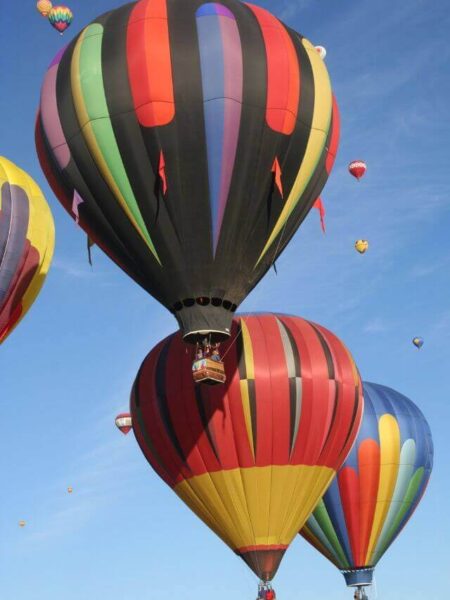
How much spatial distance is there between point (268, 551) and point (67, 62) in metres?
10.1

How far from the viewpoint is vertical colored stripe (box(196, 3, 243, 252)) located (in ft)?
63.5

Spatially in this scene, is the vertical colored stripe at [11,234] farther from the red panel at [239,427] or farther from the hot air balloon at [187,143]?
the red panel at [239,427]

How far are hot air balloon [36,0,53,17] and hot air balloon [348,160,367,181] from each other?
852 cm

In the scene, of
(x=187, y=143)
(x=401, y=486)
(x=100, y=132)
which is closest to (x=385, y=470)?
(x=401, y=486)

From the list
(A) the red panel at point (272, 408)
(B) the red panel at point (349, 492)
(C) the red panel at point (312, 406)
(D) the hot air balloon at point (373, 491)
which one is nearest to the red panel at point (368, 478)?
(D) the hot air balloon at point (373, 491)

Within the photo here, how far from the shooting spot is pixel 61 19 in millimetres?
28094

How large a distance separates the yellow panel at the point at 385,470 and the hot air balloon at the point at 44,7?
12.9 meters

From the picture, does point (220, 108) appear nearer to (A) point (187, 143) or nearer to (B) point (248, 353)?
(A) point (187, 143)

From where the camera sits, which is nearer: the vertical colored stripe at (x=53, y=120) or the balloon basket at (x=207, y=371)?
the balloon basket at (x=207, y=371)

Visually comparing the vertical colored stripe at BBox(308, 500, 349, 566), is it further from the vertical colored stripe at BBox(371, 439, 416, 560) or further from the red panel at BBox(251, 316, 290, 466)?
the red panel at BBox(251, 316, 290, 466)

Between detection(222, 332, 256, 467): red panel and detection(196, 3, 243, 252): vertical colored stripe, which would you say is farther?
detection(222, 332, 256, 467): red panel

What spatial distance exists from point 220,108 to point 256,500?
797 cm

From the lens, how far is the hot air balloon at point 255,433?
2289cm

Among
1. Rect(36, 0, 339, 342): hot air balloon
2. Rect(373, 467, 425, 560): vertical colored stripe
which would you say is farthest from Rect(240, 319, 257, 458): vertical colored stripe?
Rect(373, 467, 425, 560): vertical colored stripe
